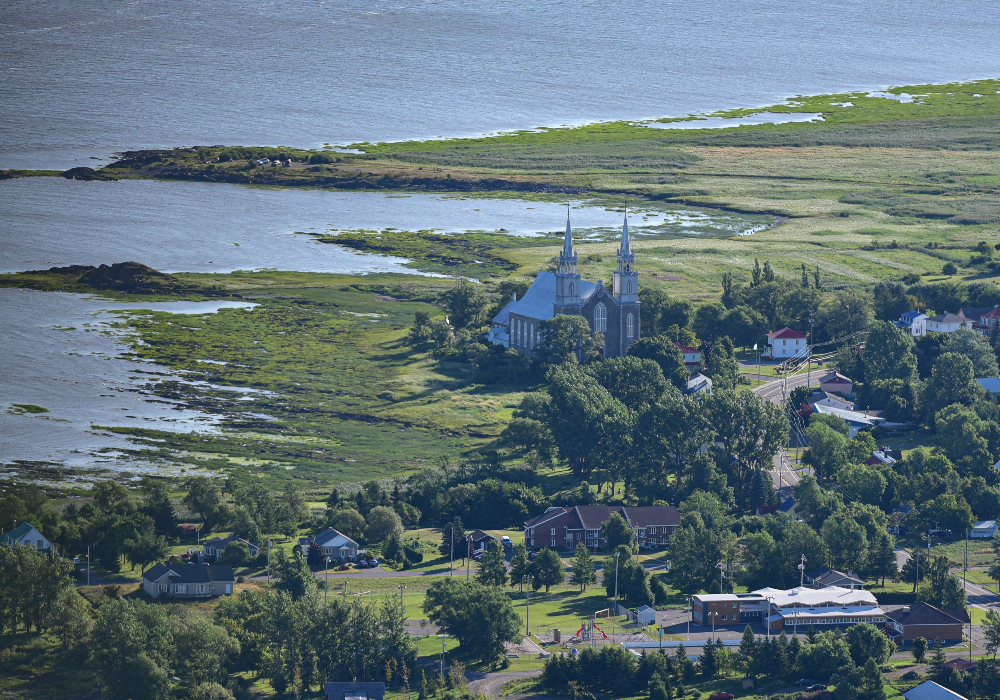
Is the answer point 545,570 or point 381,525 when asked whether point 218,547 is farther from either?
point 545,570

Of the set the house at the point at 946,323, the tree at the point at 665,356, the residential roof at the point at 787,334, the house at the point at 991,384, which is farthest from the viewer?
the house at the point at 946,323

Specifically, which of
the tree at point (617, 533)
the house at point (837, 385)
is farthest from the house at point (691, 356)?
the tree at point (617, 533)

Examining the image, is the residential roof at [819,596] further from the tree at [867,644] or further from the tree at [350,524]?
the tree at [350,524]

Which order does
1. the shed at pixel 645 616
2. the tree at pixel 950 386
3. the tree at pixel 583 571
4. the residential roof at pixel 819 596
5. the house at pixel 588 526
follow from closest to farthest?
the shed at pixel 645 616
the residential roof at pixel 819 596
the tree at pixel 583 571
the house at pixel 588 526
the tree at pixel 950 386

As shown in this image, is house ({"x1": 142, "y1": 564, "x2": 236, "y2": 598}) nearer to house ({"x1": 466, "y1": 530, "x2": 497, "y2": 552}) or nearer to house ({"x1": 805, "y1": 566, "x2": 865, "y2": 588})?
house ({"x1": 466, "y1": 530, "x2": 497, "y2": 552})

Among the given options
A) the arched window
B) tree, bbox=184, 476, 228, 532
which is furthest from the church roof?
tree, bbox=184, 476, 228, 532

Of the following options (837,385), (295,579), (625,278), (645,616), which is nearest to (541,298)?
(625,278)
